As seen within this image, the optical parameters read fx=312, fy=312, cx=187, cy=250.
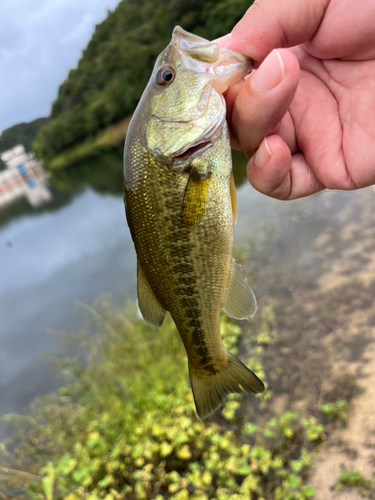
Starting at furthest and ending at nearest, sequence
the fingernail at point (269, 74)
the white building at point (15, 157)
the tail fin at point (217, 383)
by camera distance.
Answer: the white building at point (15, 157) → the tail fin at point (217, 383) → the fingernail at point (269, 74)

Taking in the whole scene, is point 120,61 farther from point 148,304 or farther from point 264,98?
point 148,304

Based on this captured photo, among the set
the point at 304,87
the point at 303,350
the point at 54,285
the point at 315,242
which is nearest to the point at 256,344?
the point at 303,350

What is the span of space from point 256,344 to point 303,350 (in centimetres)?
77

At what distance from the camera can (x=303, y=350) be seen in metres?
4.73

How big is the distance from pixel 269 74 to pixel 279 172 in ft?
1.98

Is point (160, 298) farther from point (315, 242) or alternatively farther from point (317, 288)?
point (315, 242)

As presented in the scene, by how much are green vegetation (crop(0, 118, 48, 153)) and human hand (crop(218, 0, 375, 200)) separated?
387 feet

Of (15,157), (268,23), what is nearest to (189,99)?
(268,23)

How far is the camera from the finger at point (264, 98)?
1.50m

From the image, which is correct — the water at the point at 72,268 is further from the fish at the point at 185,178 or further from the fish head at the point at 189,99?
the fish head at the point at 189,99

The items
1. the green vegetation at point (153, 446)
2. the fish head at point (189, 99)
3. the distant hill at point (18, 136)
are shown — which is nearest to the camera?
the fish head at point (189, 99)

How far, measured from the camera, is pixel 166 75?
1719 millimetres

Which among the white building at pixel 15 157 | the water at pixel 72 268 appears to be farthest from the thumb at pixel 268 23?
the white building at pixel 15 157

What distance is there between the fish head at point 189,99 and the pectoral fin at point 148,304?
0.72 meters
